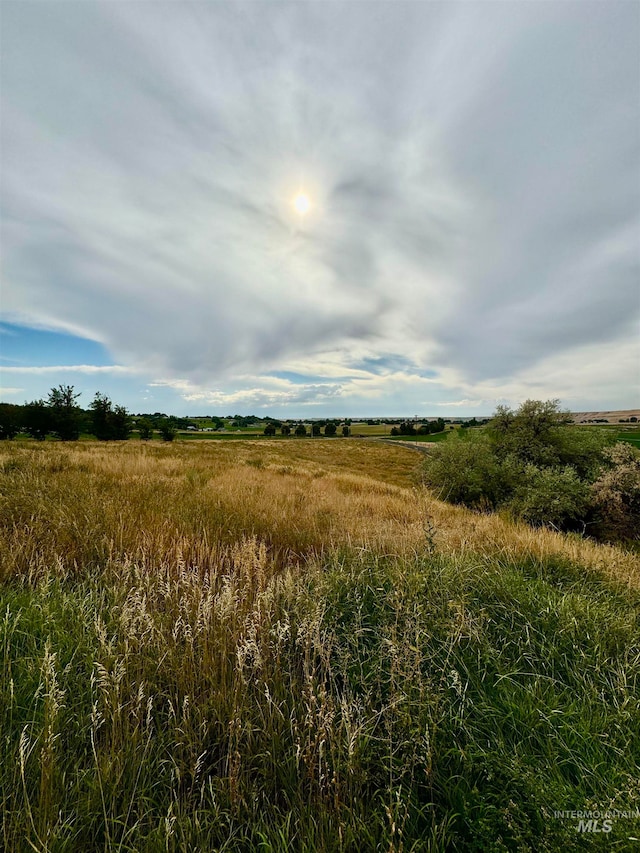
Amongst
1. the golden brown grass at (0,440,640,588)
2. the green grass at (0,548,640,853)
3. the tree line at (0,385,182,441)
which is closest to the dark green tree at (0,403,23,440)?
the tree line at (0,385,182,441)

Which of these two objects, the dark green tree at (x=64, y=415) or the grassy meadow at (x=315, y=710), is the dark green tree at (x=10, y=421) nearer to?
the dark green tree at (x=64, y=415)

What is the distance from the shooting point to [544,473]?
21.7 metres

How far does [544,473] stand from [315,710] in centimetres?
2511

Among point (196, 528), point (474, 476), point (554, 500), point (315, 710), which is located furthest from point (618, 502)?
point (315, 710)

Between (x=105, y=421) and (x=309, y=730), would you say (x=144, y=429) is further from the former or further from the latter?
(x=309, y=730)

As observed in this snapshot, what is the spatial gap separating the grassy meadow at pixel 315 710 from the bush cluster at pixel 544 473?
700 inches

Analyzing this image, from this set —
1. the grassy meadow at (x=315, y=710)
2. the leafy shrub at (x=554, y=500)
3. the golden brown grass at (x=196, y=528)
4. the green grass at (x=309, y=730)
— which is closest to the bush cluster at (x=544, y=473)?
the leafy shrub at (x=554, y=500)

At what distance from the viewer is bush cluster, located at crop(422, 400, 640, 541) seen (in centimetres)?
2008

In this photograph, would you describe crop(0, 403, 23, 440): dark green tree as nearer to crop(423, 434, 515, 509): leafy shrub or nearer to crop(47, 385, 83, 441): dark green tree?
crop(47, 385, 83, 441): dark green tree

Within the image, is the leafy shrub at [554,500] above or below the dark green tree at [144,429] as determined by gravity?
below

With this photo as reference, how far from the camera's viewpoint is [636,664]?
8.72ft

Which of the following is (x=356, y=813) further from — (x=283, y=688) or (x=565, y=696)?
(x=565, y=696)

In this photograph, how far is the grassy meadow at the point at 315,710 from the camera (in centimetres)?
158

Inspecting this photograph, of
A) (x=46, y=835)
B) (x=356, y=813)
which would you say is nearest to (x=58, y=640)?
(x=46, y=835)
